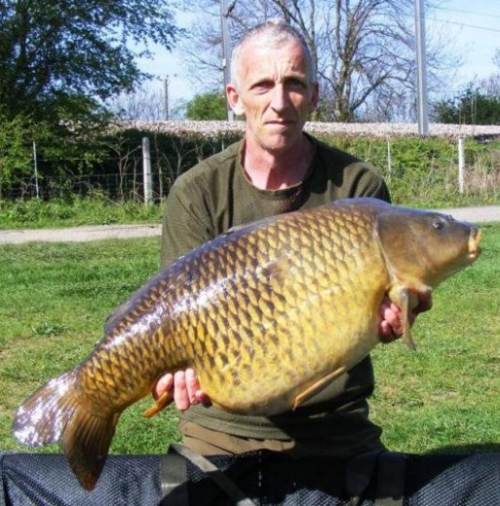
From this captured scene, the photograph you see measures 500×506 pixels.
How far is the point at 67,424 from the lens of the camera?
188 cm

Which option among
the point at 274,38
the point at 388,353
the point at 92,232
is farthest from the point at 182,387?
the point at 92,232

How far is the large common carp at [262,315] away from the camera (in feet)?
5.72

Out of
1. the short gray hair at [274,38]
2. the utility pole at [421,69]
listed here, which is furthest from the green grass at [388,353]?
the utility pole at [421,69]

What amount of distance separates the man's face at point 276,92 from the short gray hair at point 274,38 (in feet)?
0.05

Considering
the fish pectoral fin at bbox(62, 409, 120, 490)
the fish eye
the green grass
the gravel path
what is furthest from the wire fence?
the fish eye

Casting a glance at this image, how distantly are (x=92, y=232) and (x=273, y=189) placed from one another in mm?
9964

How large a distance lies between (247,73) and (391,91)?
3948cm

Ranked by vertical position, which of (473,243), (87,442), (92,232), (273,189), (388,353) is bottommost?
(388,353)

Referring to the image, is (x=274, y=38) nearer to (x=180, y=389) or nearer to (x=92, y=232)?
(x=180, y=389)

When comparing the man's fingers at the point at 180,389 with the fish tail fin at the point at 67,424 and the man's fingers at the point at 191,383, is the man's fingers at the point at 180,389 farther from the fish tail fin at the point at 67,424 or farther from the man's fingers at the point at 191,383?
the fish tail fin at the point at 67,424

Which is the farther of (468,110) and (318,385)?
(468,110)

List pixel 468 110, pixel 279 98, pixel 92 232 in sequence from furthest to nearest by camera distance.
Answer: pixel 468 110 → pixel 92 232 → pixel 279 98

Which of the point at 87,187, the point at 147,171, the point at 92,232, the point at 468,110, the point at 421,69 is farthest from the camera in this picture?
the point at 468,110

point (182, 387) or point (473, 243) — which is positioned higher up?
point (473, 243)
